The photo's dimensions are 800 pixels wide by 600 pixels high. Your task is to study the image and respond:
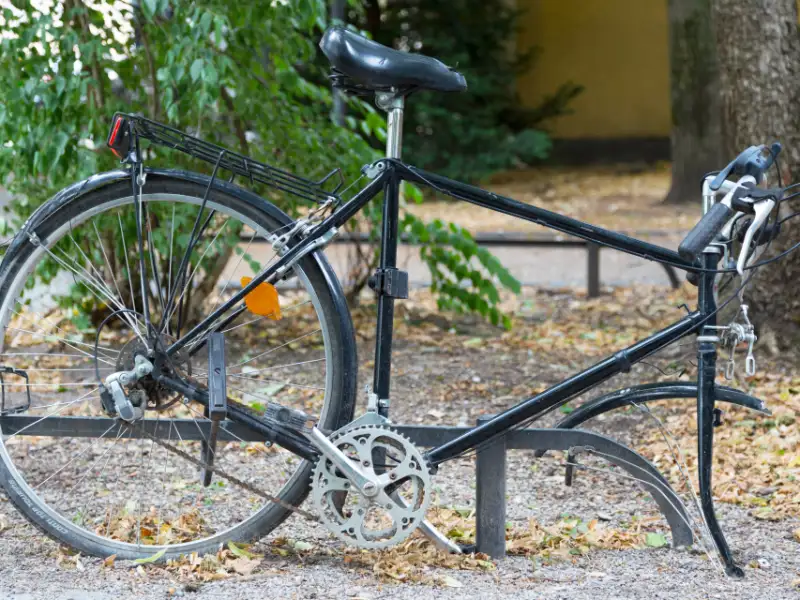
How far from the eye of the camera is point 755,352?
532 cm

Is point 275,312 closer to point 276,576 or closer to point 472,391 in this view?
point 276,576

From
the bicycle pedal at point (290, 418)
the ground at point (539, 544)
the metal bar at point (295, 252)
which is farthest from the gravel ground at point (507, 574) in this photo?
the metal bar at point (295, 252)

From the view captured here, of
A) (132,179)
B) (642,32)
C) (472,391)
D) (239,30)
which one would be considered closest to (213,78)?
(239,30)

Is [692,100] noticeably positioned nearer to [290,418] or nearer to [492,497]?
[492,497]

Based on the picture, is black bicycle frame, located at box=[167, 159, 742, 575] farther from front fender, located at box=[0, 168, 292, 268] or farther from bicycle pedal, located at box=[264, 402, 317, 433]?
front fender, located at box=[0, 168, 292, 268]

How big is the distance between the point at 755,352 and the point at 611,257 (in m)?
4.75

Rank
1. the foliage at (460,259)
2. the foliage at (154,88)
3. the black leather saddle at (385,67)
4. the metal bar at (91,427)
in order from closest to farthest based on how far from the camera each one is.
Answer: the black leather saddle at (385,67), the metal bar at (91,427), the foliage at (154,88), the foliage at (460,259)

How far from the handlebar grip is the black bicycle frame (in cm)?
14

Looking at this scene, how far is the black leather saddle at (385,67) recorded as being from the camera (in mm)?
2932

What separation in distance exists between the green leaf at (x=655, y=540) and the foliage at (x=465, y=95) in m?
11.1

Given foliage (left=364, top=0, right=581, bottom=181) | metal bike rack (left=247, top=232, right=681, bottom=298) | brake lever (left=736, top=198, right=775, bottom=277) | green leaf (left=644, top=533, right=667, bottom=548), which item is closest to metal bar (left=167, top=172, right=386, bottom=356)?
brake lever (left=736, top=198, right=775, bottom=277)

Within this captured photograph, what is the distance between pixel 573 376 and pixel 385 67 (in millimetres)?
978

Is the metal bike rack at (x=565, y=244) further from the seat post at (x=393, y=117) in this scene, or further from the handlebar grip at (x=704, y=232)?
the handlebar grip at (x=704, y=232)

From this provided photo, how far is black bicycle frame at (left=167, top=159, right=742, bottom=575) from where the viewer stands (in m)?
3.00
